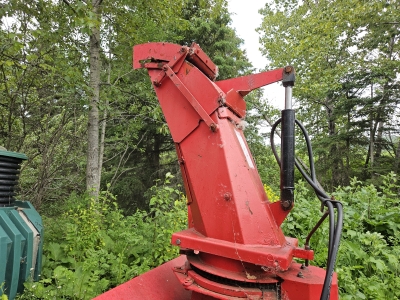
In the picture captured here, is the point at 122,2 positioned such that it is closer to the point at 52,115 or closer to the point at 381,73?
the point at 52,115

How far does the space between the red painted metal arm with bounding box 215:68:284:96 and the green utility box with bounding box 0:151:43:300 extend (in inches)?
89.9

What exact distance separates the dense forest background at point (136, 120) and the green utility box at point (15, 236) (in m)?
0.21

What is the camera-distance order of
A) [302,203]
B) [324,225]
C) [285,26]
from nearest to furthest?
[324,225], [302,203], [285,26]

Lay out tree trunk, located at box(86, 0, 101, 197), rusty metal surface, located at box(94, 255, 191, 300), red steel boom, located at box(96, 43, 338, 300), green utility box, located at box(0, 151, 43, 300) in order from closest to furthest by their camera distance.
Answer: red steel boom, located at box(96, 43, 338, 300) → rusty metal surface, located at box(94, 255, 191, 300) → green utility box, located at box(0, 151, 43, 300) → tree trunk, located at box(86, 0, 101, 197)

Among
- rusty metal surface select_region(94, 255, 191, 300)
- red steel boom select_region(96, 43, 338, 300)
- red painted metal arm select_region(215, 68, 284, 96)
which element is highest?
red painted metal arm select_region(215, 68, 284, 96)

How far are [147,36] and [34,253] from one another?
492cm

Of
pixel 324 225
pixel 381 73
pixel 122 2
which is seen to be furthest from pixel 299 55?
pixel 324 225

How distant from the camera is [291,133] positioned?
1.55m

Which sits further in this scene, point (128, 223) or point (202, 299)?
point (128, 223)

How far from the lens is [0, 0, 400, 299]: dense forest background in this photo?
322cm

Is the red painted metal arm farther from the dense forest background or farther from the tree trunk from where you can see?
the tree trunk

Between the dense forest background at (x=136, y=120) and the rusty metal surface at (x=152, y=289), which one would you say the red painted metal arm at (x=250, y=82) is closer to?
the rusty metal surface at (x=152, y=289)

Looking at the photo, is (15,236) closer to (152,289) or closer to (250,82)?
(152,289)

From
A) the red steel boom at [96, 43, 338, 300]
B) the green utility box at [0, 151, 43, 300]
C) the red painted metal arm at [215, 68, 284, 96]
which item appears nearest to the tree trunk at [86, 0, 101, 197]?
the green utility box at [0, 151, 43, 300]
